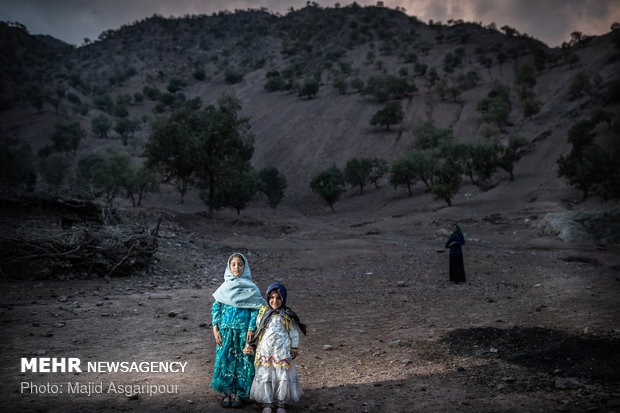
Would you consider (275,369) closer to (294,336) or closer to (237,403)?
(294,336)

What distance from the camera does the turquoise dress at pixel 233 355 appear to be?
3.96 meters

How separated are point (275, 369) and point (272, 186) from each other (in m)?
42.3

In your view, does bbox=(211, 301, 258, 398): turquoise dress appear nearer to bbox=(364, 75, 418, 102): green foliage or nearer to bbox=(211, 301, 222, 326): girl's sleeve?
bbox=(211, 301, 222, 326): girl's sleeve

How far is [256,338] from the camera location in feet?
12.9

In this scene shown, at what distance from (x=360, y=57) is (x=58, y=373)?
338 feet

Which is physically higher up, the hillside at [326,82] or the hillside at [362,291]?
the hillside at [326,82]

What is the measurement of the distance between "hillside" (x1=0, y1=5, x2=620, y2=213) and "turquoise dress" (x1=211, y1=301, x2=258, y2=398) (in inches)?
1263

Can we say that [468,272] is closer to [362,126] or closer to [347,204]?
[347,204]

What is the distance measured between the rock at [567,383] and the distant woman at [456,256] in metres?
6.65

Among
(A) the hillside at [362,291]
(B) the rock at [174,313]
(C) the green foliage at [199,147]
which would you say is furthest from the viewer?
(C) the green foliage at [199,147]

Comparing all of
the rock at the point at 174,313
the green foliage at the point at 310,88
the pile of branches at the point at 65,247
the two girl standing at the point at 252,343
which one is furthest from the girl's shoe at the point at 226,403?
the green foliage at the point at 310,88

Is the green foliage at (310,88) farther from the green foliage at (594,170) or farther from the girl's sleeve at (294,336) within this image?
the girl's sleeve at (294,336)

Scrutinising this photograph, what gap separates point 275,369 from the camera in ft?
12.6

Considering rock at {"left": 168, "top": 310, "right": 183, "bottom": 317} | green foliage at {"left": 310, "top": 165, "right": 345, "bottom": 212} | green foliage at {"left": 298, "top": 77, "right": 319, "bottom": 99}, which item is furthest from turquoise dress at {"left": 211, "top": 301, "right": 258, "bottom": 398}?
green foliage at {"left": 298, "top": 77, "right": 319, "bottom": 99}
